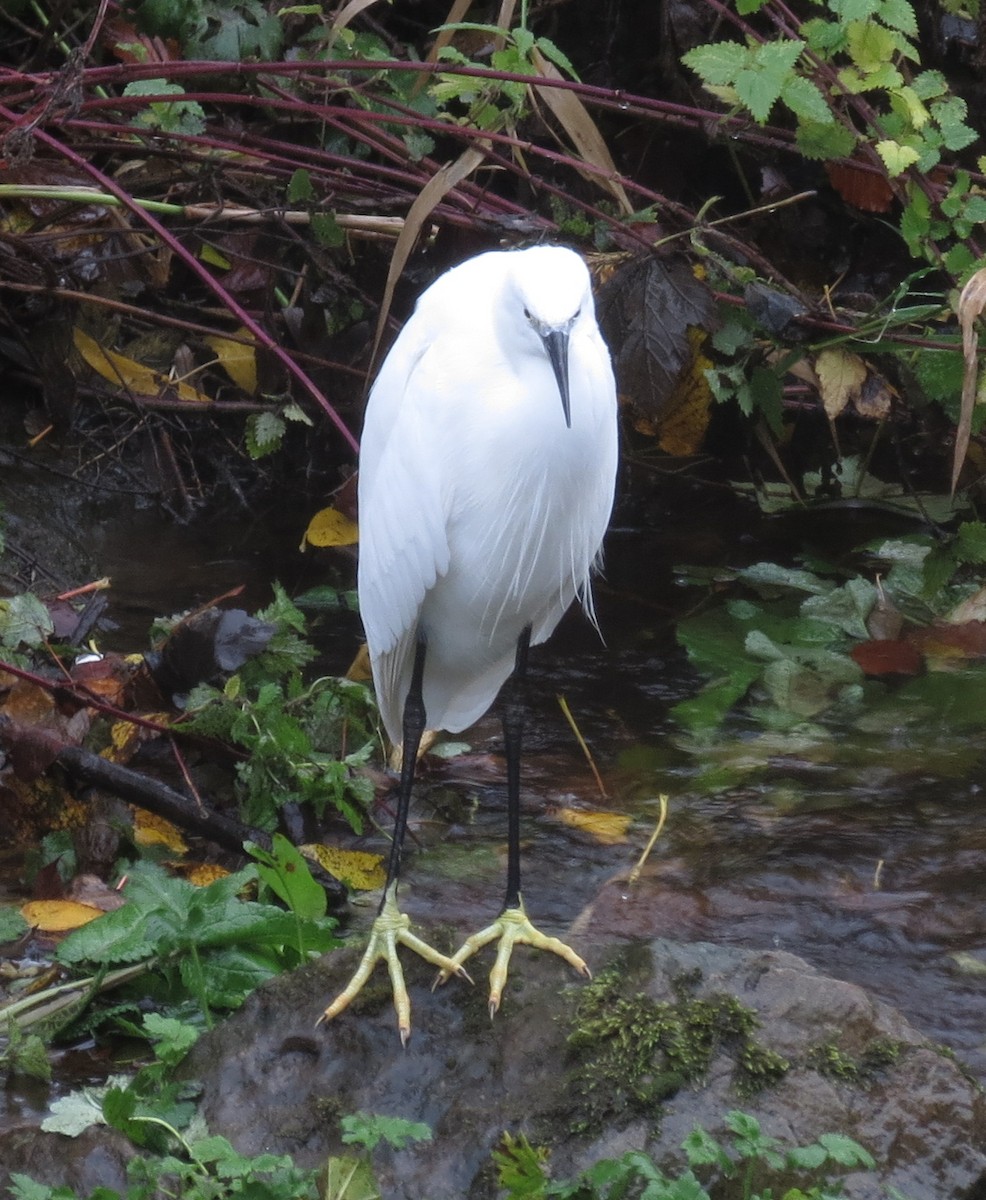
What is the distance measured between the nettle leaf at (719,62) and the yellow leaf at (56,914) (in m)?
2.43

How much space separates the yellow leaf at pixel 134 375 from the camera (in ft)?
16.4

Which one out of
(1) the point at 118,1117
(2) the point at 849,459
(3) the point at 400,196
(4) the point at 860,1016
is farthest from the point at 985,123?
(1) the point at 118,1117

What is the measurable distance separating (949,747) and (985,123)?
2792 millimetres

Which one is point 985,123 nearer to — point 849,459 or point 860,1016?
point 849,459

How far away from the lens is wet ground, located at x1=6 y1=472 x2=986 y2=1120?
3.21m

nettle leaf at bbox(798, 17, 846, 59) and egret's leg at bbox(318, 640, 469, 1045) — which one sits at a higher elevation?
nettle leaf at bbox(798, 17, 846, 59)

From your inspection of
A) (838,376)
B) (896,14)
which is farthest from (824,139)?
(838,376)

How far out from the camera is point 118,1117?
2.31 m

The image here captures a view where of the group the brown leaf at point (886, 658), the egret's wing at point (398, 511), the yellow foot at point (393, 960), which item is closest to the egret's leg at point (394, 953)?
the yellow foot at point (393, 960)

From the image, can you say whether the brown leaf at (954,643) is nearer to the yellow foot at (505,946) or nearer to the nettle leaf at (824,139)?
the nettle leaf at (824,139)

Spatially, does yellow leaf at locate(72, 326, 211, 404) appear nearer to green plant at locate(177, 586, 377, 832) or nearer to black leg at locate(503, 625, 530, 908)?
green plant at locate(177, 586, 377, 832)

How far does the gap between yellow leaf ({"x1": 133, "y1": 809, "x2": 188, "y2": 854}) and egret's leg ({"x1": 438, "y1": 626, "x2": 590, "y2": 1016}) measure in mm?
897

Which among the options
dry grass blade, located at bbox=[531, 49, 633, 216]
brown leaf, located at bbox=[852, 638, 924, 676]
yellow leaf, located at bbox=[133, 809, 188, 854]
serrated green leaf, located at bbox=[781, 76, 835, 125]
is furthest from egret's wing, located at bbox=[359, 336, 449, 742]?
brown leaf, located at bbox=[852, 638, 924, 676]

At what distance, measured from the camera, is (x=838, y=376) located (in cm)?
418
